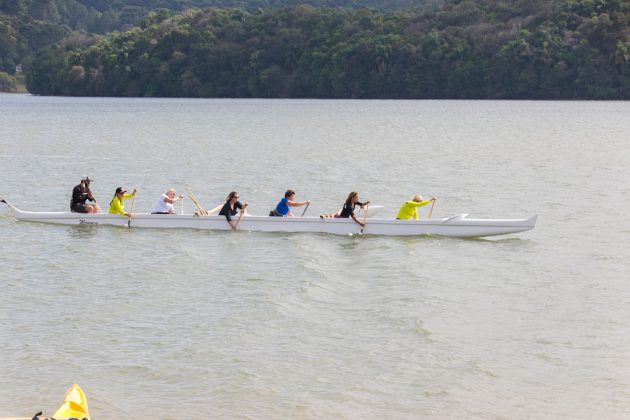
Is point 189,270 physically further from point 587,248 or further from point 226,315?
point 587,248

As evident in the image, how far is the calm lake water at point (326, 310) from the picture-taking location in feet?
51.1

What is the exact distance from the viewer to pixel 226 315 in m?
20.0

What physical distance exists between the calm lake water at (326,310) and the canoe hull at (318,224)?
0.35 meters

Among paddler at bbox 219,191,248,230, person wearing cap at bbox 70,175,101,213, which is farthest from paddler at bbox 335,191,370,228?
person wearing cap at bbox 70,175,101,213

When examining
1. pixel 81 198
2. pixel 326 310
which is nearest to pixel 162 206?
pixel 81 198

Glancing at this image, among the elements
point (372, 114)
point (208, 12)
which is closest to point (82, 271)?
point (372, 114)

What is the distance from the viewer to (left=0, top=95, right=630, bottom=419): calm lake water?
51.1 ft

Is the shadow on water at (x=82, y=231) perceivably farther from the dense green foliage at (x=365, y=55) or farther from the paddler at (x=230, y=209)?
the dense green foliage at (x=365, y=55)

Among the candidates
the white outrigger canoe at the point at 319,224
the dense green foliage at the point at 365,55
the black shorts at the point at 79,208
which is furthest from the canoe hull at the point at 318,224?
the dense green foliage at the point at 365,55

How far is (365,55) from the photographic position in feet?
489

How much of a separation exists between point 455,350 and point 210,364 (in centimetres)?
414

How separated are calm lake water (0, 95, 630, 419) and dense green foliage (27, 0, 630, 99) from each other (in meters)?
89.2

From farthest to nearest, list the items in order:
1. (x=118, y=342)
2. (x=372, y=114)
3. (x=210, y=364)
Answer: (x=372, y=114), (x=118, y=342), (x=210, y=364)

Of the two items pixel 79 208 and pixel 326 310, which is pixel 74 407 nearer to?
pixel 326 310
